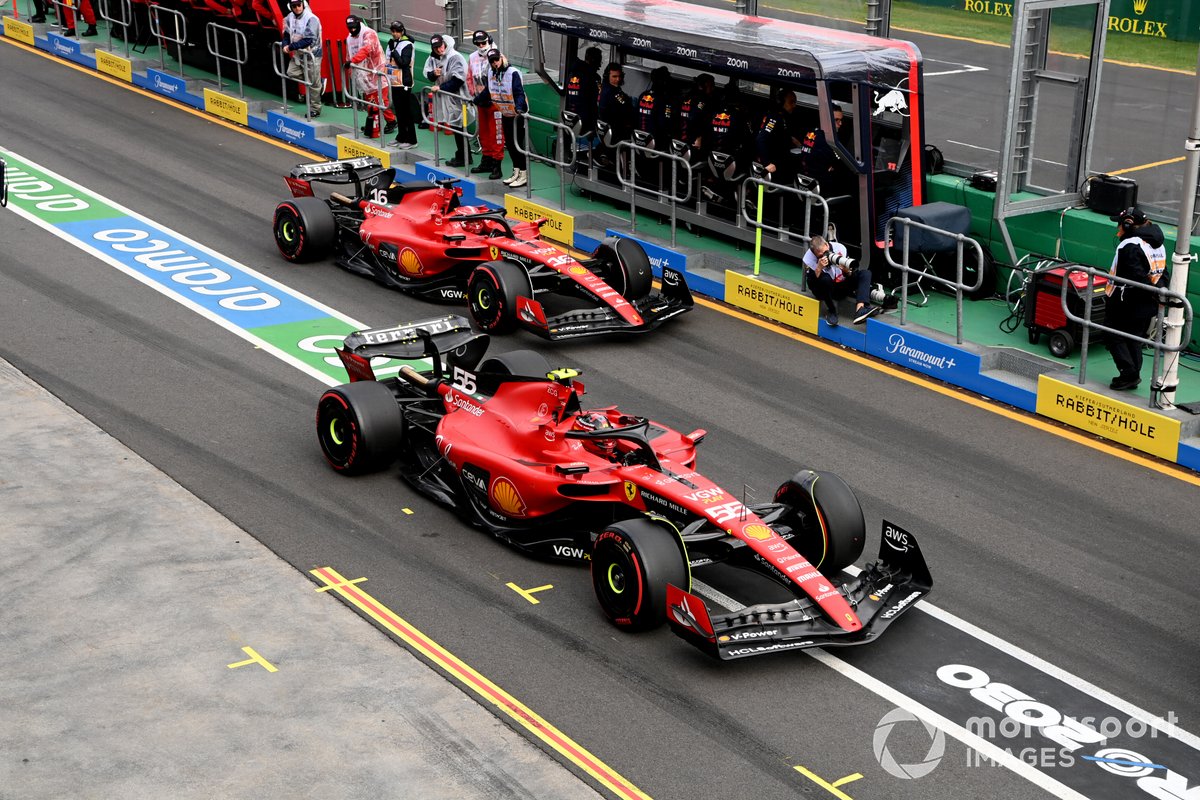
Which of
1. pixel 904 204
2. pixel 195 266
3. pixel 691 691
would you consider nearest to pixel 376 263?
pixel 195 266

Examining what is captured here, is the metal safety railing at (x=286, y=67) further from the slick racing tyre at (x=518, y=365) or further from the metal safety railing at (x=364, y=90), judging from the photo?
the slick racing tyre at (x=518, y=365)

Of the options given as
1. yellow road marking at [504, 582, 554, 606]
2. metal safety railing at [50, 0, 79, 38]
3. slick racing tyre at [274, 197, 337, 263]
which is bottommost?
yellow road marking at [504, 582, 554, 606]

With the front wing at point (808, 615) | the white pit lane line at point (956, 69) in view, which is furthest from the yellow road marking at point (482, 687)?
the white pit lane line at point (956, 69)

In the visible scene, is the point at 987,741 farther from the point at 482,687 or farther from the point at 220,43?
the point at 220,43

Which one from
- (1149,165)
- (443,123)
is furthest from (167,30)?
(1149,165)

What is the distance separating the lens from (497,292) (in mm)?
16281

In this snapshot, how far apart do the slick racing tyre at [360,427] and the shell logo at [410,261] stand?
4803 millimetres

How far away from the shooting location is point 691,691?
987cm

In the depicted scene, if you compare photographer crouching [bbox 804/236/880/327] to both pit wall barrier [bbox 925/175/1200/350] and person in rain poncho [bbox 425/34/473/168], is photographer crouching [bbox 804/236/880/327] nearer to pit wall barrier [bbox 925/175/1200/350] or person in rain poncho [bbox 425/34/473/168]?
pit wall barrier [bbox 925/175/1200/350]

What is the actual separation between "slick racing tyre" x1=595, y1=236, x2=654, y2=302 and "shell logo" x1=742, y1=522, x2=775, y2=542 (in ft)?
21.7

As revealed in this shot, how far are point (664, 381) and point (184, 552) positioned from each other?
18.6ft

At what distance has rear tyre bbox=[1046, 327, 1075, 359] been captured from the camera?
15.6 meters

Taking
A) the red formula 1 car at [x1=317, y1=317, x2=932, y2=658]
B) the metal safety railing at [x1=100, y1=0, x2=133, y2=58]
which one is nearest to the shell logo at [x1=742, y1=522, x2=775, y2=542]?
the red formula 1 car at [x1=317, y1=317, x2=932, y2=658]

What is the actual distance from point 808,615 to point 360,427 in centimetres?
438
